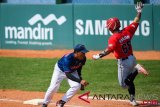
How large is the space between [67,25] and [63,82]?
6948mm

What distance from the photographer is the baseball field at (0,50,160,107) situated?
1330 cm

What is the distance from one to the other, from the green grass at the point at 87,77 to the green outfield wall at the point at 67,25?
2550 millimetres

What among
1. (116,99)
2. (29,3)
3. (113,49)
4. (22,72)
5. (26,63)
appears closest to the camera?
(113,49)

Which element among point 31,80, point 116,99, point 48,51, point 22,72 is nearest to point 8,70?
point 22,72

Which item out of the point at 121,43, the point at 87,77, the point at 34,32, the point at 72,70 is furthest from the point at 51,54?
the point at 72,70

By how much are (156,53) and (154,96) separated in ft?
25.9

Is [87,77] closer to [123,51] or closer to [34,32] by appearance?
[123,51]

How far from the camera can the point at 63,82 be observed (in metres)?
16.6

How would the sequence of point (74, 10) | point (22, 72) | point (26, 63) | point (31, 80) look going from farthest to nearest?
1. point (74, 10)
2. point (26, 63)
3. point (22, 72)
4. point (31, 80)

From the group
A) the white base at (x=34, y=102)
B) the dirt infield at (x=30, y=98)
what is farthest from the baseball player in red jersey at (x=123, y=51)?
the white base at (x=34, y=102)

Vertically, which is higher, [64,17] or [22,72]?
[64,17]

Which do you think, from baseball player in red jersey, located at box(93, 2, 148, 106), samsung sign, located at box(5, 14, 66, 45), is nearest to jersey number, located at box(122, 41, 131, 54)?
baseball player in red jersey, located at box(93, 2, 148, 106)

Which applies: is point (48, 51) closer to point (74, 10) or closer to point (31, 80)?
point (74, 10)

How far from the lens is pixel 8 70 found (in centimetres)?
1873
